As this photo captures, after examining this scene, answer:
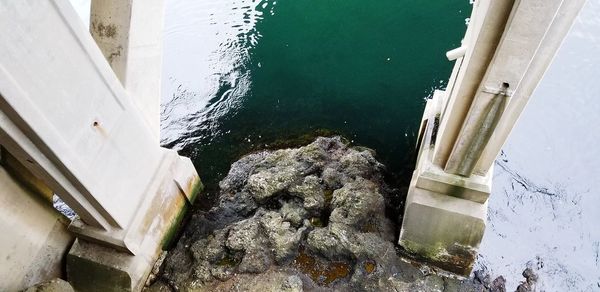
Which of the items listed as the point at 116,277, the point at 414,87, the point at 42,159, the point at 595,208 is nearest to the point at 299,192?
the point at 116,277

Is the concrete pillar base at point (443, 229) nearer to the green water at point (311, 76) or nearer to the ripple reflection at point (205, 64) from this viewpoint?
the green water at point (311, 76)

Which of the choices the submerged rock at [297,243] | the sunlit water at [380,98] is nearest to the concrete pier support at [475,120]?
the submerged rock at [297,243]

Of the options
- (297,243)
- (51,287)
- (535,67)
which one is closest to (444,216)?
(297,243)

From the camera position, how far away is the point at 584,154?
6062 mm

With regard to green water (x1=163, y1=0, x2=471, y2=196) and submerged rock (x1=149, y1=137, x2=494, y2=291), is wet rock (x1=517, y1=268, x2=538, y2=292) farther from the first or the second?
green water (x1=163, y1=0, x2=471, y2=196)

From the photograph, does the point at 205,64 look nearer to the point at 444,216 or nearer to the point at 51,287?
the point at 51,287

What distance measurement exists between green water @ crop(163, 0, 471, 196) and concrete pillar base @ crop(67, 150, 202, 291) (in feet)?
3.78

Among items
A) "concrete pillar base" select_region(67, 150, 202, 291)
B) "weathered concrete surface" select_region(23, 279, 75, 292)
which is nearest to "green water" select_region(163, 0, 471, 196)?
"concrete pillar base" select_region(67, 150, 202, 291)

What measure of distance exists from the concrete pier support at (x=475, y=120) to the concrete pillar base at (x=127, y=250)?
263 centimetres

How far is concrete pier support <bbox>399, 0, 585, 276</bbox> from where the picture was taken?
9.32ft

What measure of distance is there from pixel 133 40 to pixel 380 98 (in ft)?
14.3

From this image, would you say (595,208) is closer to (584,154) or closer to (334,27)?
(584,154)

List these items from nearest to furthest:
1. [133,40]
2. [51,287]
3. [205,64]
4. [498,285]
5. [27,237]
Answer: [133,40]
[51,287]
[27,237]
[498,285]
[205,64]

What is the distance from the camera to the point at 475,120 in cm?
349
